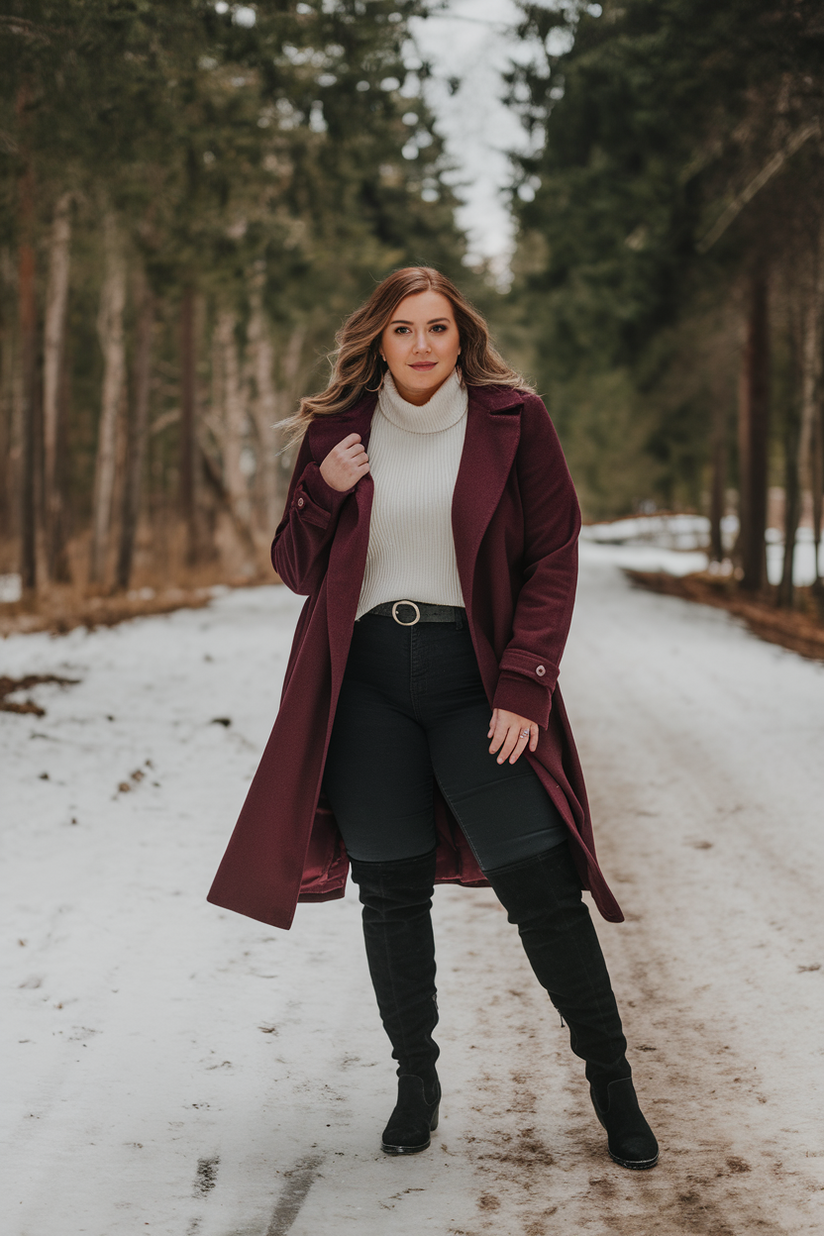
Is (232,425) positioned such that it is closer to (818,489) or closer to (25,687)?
(818,489)

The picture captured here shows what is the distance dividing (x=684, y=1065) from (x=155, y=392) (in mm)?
25498

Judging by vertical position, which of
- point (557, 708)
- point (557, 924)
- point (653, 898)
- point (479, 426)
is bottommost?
point (653, 898)

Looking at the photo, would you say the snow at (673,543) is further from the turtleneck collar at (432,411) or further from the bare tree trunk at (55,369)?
the turtleneck collar at (432,411)

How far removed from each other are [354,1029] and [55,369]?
52.6 feet

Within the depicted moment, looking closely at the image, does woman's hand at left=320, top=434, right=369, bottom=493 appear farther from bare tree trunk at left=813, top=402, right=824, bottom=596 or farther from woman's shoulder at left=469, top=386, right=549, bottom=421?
bare tree trunk at left=813, top=402, right=824, bottom=596

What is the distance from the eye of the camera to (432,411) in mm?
2762

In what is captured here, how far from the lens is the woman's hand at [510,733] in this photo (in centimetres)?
258

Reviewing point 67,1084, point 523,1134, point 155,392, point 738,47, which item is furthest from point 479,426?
point 155,392

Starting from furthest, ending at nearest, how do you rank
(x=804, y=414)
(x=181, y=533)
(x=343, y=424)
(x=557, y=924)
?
(x=181, y=533), (x=804, y=414), (x=343, y=424), (x=557, y=924)

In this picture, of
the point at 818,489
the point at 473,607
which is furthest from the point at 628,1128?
the point at 818,489

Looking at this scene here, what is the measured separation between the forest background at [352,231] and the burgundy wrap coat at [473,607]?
302 mm

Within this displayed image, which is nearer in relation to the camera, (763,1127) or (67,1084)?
(763,1127)

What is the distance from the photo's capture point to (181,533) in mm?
20062

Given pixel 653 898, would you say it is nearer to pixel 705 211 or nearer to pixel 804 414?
pixel 804 414
